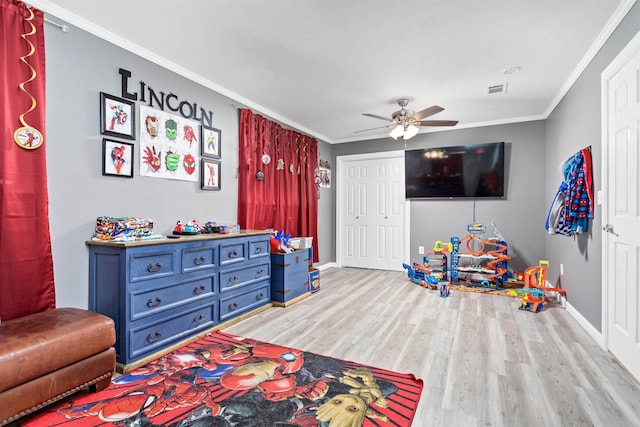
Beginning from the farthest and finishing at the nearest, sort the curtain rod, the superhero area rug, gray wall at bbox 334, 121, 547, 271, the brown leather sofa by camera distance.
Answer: gray wall at bbox 334, 121, 547, 271 → the curtain rod → the superhero area rug → the brown leather sofa

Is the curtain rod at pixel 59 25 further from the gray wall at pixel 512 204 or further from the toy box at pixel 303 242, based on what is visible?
the gray wall at pixel 512 204

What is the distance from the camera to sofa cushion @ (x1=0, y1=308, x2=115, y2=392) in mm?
1445

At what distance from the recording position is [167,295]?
2379mm

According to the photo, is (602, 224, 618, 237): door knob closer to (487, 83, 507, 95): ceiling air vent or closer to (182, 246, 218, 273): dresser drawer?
(487, 83, 507, 95): ceiling air vent

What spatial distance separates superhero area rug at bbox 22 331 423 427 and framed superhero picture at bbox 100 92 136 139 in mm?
1844

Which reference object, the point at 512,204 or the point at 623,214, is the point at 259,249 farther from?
the point at 512,204

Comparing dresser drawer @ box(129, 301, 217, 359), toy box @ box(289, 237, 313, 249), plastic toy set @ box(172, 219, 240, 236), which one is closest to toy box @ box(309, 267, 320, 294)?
toy box @ box(289, 237, 313, 249)

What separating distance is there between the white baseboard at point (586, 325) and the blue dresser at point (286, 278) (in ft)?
9.37

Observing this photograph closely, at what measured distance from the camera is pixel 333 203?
6.13 metres

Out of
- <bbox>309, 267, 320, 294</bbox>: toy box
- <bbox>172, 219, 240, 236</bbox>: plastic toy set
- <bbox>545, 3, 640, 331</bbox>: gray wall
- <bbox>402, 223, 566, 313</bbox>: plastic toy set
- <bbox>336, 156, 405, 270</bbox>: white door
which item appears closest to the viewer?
<bbox>545, 3, 640, 331</bbox>: gray wall

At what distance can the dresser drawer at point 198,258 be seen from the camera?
99.4 inches

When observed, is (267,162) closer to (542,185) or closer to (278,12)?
(278,12)

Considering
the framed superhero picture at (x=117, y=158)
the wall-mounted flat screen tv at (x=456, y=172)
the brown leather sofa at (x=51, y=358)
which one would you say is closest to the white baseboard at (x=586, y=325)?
the wall-mounted flat screen tv at (x=456, y=172)

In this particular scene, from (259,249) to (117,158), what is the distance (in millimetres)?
1575
